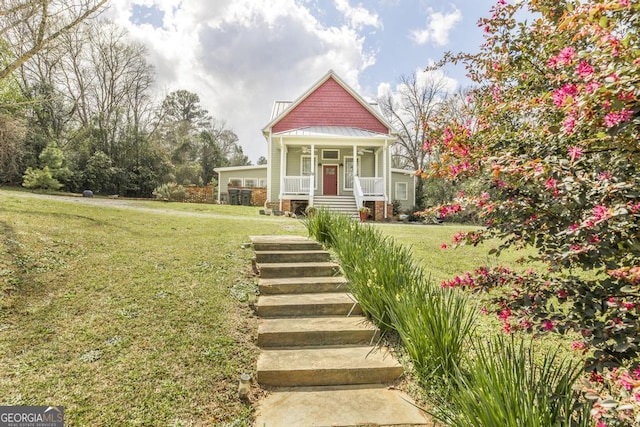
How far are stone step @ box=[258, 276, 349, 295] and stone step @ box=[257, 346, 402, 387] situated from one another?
130 cm

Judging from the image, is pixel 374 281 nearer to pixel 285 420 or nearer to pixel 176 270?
pixel 285 420

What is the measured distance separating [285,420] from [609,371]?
6.50ft

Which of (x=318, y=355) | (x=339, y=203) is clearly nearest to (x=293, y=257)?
(x=318, y=355)

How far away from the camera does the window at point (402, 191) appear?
21406mm

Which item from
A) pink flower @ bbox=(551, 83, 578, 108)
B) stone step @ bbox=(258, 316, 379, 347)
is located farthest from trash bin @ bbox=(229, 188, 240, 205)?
pink flower @ bbox=(551, 83, 578, 108)

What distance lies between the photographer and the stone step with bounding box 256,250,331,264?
17.5 ft

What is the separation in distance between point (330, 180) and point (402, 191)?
5.88 m

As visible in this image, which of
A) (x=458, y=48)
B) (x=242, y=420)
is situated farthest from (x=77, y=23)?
(x=242, y=420)

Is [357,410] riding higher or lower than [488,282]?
lower

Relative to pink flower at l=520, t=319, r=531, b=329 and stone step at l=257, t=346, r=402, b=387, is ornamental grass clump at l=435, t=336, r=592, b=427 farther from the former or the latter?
stone step at l=257, t=346, r=402, b=387

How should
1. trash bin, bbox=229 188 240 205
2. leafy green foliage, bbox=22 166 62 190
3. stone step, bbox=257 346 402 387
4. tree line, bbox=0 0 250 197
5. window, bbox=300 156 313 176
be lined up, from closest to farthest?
stone step, bbox=257 346 402 387, window, bbox=300 156 313 176, leafy green foliage, bbox=22 166 62 190, tree line, bbox=0 0 250 197, trash bin, bbox=229 188 240 205

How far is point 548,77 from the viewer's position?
87.5 inches

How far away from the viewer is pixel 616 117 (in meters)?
1.36

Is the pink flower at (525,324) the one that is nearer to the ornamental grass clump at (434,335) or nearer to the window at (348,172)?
the ornamental grass clump at (434,335)
